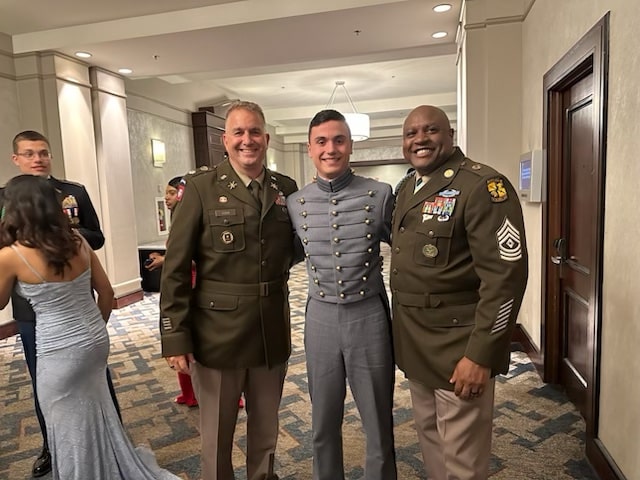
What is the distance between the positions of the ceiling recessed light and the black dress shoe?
4.13 metres

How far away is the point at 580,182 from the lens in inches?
105

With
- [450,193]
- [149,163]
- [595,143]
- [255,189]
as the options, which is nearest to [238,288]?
[255,189]

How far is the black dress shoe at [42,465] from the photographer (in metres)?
2.21

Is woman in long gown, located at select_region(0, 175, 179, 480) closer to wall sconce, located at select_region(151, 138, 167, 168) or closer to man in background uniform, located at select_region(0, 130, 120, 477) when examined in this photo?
man in background uniform, located at select_region(0, 130, 120, 477)

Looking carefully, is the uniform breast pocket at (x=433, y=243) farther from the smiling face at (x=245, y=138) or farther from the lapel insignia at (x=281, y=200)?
the smiling face at (x=245, y=138)

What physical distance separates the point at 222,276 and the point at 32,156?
1.35 m

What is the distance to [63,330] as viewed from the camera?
1798 millimetres

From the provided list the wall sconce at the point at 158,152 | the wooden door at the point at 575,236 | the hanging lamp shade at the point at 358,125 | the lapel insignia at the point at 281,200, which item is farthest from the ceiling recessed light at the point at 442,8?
the wall sconce at the point at 158,152

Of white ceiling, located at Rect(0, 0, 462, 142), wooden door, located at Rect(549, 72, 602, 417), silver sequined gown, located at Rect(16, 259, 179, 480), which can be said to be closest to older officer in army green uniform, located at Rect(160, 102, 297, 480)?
silver sequined gown, located at Rect(16, 259, 179, 480)

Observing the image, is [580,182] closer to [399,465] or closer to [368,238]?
[368,238]

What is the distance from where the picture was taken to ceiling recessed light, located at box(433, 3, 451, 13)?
3906mm

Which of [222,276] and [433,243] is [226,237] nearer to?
[222,276]

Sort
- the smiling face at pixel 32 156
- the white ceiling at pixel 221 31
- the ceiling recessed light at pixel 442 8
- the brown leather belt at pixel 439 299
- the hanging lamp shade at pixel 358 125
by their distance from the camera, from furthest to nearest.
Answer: the hanging lamp shade at pixel 358 125 → the white ceiling at pixel 221 31 → the ceiling recessed light at pixel 442 8 → the smiling face at pixel 32 156 → the brown leather belt at pixel 439 299

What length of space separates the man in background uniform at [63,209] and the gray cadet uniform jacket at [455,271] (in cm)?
144
